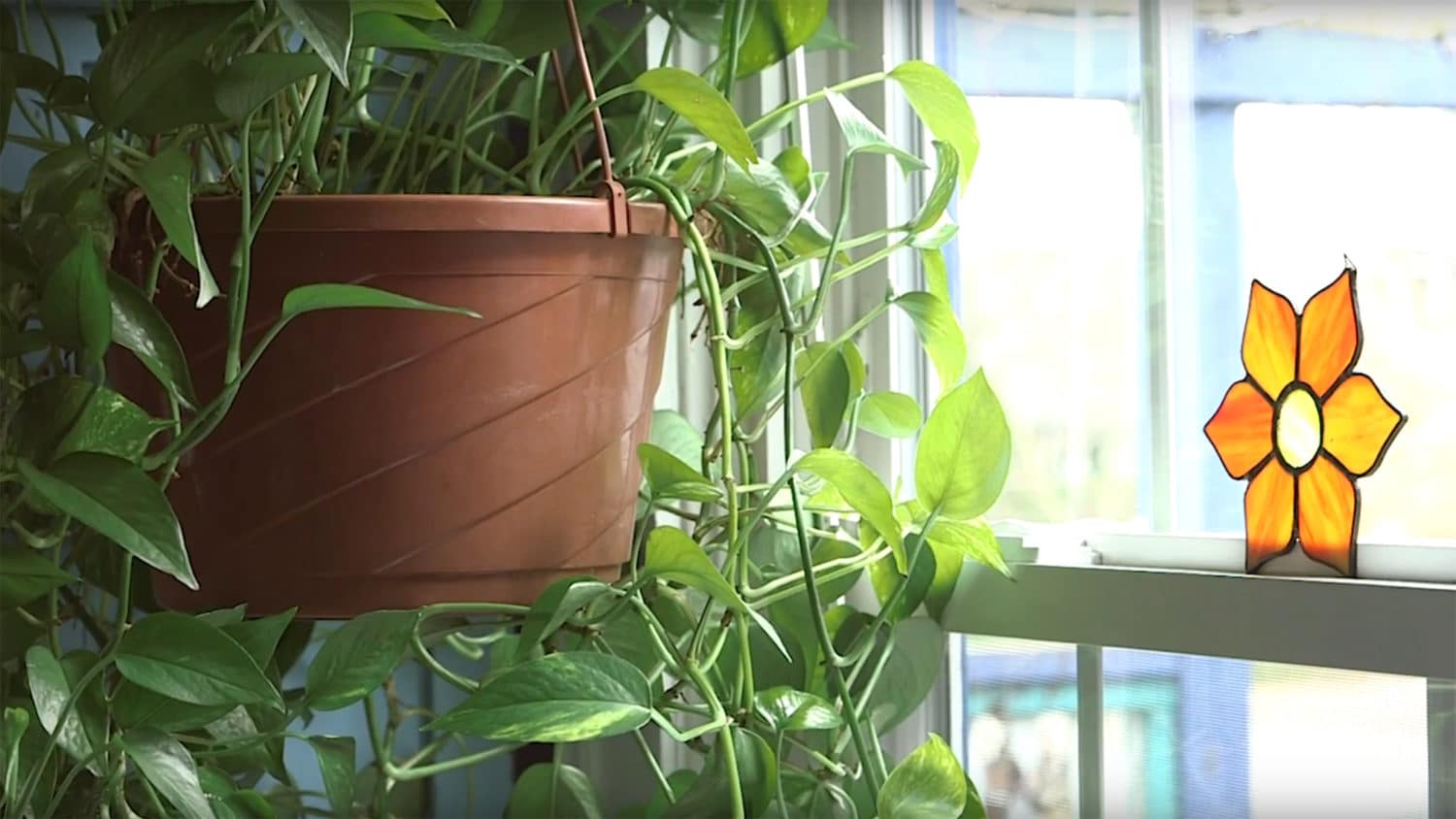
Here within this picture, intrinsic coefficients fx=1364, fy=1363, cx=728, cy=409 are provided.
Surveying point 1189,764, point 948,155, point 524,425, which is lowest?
point 1189,764

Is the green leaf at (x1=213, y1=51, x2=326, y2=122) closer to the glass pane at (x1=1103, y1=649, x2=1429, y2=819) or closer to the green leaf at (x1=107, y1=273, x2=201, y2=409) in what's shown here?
the green leaf at (x1=107, y1=273, x2=201, y2=409)

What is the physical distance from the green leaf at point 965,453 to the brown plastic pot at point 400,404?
189mm

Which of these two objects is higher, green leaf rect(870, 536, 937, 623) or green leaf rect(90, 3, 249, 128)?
green leaf rect(90, 3, 249, 128)

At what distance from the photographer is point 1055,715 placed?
0.88 m

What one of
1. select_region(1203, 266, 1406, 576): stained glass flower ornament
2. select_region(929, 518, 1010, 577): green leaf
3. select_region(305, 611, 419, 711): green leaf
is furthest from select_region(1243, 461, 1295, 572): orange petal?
select_region(305, 611, 419, 711): green leaf

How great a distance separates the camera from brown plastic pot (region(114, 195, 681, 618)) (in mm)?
659

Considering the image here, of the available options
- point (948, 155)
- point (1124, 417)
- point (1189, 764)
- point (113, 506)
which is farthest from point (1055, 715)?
point (113, 506)

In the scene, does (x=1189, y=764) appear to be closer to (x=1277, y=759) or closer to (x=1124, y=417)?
(x=1277, y=759)

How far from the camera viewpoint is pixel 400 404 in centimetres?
67

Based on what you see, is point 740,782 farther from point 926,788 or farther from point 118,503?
point 118,503

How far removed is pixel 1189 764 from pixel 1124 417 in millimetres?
214

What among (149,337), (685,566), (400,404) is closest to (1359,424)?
(685,566)

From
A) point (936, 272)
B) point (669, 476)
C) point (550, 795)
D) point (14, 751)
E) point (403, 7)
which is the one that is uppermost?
point (403, 7)

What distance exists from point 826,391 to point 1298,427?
266mm
